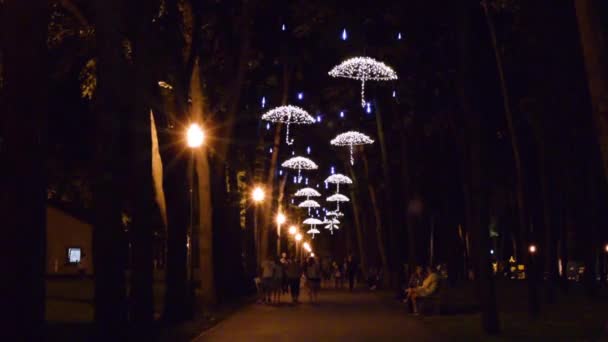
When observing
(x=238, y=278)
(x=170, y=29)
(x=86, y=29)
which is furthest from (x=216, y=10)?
(x=238, y=278)

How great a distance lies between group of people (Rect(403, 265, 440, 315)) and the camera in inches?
1109

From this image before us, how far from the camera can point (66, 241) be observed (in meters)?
82.6

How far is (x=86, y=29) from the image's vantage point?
23.1 m

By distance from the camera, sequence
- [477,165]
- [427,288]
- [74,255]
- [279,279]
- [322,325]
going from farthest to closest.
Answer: [74,255], [279,279], [427,288], [322,325], [477,165]

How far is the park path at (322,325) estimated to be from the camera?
67.5 ft

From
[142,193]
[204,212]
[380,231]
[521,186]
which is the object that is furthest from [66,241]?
[142,193]

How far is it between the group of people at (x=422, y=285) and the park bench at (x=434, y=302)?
137 mm

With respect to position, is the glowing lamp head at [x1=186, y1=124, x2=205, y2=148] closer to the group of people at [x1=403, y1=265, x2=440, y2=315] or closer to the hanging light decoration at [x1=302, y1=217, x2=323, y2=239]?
the group of people at [x1=403, y1=265, x2=440, y2=315]

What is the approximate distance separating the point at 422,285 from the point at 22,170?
19521mm

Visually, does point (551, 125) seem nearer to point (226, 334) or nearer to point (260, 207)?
point (226, 334)

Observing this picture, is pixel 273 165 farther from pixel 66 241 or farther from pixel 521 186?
pixel 66 241

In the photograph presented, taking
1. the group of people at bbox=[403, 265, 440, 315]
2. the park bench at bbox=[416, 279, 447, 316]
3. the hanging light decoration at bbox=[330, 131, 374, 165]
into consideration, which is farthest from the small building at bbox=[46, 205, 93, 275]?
the park bench at bbox=[416, 279, 447, 316]

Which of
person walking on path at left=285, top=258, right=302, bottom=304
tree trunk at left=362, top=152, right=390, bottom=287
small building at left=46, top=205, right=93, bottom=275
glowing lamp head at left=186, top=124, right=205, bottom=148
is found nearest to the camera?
glowing lamp head at left=186, top=124, right=205, bottom=148

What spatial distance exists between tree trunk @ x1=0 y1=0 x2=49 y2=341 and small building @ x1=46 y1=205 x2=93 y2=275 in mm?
71994
